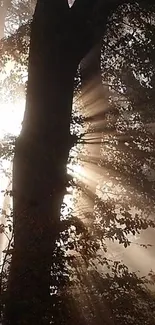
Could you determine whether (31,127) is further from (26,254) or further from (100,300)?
(100,300)

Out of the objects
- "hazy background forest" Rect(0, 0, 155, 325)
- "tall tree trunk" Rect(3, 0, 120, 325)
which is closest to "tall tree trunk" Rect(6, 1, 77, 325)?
"tall tree trunk" Rect(3, 0, 120, 325)

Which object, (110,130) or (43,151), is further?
(110,130)

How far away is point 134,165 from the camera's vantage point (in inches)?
529

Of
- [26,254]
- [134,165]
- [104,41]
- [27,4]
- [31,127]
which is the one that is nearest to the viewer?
[26,254]

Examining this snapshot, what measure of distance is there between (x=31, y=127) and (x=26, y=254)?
8.14 ft

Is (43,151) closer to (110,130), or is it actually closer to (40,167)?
(40,167)

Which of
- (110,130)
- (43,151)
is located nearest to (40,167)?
(43,151)

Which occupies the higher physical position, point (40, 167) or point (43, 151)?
point (43, 151)

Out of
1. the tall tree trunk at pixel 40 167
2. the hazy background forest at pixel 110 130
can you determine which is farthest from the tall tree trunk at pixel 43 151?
the hazy background forest at pixel 110 130

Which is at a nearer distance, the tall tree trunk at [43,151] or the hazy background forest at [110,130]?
the tall tree trunk at [43,151]

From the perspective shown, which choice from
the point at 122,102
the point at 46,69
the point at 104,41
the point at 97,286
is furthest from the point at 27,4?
the point at 97,286

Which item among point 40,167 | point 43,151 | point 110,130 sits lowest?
point 40,167

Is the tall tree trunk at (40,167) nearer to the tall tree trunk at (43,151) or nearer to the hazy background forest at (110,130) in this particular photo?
the tall tree trunk at (43,151)

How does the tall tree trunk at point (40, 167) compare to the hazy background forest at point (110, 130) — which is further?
the hazy background forest at point (110, 130)
